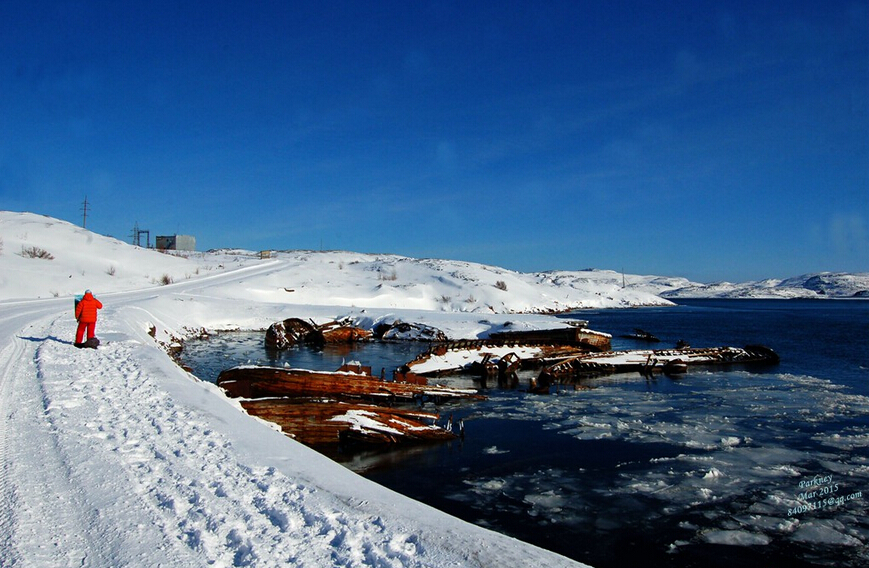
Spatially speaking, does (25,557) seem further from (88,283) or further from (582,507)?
(88,283)

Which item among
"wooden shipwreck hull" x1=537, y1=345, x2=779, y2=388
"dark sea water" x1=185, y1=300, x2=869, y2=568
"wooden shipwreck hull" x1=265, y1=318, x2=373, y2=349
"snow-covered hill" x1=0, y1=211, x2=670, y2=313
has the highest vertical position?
"snow-covered hill" x1=0, y1=211, x2=670, y2=313

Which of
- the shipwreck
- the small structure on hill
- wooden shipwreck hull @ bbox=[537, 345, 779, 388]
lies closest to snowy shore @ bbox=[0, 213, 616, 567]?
the shipwreck

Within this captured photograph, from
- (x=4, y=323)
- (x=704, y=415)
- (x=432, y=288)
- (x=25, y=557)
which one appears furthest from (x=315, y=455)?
(x=432, y=288)

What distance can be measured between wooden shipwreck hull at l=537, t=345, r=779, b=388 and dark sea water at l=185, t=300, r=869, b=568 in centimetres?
343

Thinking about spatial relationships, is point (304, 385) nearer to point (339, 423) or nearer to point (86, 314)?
point (339, 423)

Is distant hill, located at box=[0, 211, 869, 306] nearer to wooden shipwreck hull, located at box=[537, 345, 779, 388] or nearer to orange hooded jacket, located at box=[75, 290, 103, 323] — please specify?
orange hooded jacket, located at box=[75, 290, 103, 323]

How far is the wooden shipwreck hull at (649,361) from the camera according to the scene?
20359mm

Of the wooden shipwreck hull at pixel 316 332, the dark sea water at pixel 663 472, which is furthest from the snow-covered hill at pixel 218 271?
the dark sea water at pixel 663 472

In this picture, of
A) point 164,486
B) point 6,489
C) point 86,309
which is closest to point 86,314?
point 86,309

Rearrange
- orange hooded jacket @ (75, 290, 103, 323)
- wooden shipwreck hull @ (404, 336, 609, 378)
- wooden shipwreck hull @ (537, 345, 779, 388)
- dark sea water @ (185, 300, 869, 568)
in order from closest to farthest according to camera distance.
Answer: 1. dark sea water @ (185, 300, 869, 568)
2. orange hooded jacket @ (75, 290, 103, 323)
3. wooden shipwreck hull @ (404, 336, 609, 378)
4. wooden shipwreck hull @ (537, 345, 779, 388)

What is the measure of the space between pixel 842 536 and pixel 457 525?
5334 millimetres

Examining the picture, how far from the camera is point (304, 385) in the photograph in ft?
45.1

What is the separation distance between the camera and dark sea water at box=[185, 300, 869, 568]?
6.61 m

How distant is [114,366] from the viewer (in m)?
11.3
